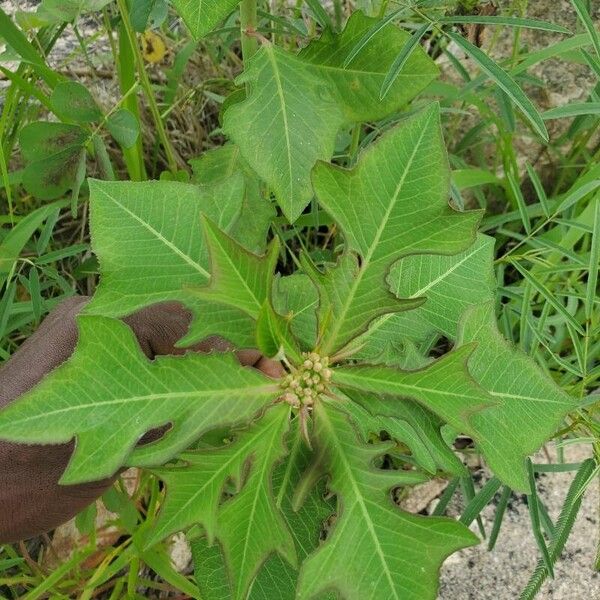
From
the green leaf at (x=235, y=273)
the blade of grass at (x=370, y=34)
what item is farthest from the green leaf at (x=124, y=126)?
the green leaf at (x=235, y=273)

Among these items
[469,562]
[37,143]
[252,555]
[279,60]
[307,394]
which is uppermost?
[279,60]

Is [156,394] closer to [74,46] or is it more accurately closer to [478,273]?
[478,273]

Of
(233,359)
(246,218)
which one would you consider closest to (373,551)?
(233,359)

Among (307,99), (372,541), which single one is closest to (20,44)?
(307,99)

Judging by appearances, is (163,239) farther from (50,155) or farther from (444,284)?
(50,155)

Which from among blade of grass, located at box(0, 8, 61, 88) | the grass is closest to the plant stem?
Answer: the grass


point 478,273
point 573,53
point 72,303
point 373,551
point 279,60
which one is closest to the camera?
point 373,551

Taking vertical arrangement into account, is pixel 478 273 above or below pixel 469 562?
above
